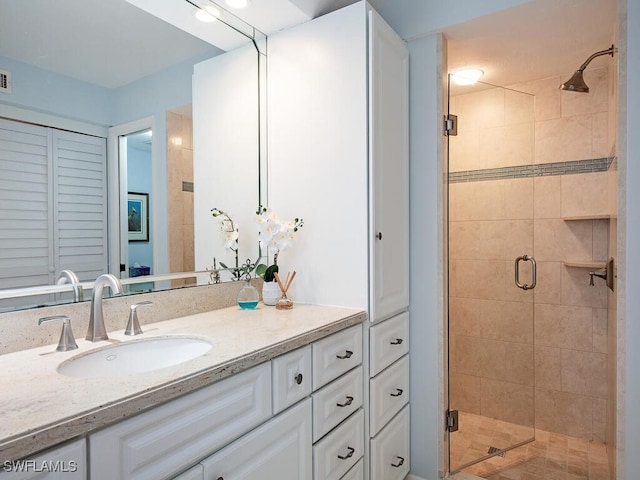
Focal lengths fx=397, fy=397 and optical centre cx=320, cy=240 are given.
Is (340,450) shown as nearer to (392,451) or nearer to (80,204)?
(392,451)

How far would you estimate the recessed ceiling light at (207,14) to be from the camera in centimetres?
167

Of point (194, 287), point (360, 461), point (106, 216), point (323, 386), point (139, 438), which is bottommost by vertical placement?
point (360, 461)

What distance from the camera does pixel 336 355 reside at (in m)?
1.45

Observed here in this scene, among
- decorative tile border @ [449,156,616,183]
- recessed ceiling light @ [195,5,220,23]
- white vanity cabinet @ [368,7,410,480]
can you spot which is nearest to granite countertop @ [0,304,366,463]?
white vanity cabinet @ [368,7,410,480]

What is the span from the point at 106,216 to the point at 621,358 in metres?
2.03

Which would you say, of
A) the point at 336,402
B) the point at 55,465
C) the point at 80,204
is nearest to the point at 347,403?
the point at 336,402

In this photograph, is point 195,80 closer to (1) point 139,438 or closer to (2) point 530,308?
(1) point 139,438

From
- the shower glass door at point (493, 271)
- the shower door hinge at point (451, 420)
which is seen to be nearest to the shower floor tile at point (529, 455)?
the shower glass door at point (493, 271)

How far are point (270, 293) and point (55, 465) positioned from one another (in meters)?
1.12

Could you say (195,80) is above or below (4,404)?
above

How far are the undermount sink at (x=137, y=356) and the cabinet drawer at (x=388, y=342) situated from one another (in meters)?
0.73

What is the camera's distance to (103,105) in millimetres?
1381

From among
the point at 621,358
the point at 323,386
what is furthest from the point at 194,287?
the point at 621,358

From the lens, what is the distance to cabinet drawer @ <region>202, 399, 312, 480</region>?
0.99 m
